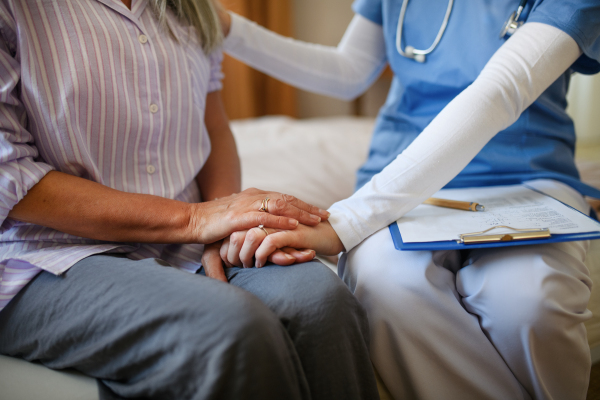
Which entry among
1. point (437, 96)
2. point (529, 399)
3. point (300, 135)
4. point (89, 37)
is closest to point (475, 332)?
point (529, 399)

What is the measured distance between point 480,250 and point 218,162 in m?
0.51

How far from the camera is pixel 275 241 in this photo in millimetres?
603

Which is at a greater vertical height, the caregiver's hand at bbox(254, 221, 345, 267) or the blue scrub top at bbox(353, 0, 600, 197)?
the blue scrub top at bbox(353, 0, 600, 197)

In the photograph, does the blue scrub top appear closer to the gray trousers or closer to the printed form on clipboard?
the printed form on clipboard

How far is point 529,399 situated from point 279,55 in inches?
32.2

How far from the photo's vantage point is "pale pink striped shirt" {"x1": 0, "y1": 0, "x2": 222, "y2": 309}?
58cm

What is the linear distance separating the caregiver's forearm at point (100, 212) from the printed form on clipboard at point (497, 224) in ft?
1.09

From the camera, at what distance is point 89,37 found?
625 millimetres

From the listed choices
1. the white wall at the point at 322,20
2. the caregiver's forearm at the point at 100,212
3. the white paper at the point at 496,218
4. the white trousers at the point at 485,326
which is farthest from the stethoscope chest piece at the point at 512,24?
the white wall at the point at 322,20

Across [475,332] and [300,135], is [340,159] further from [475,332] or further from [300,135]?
[475,332]

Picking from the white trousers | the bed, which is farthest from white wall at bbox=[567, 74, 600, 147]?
the white trousers

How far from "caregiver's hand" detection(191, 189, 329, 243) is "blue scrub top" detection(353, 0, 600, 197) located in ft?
1.15

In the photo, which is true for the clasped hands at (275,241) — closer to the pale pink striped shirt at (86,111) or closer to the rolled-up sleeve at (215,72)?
the pale pink striped shirt at (86,111)

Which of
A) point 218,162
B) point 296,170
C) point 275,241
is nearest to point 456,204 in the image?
point 275,241
